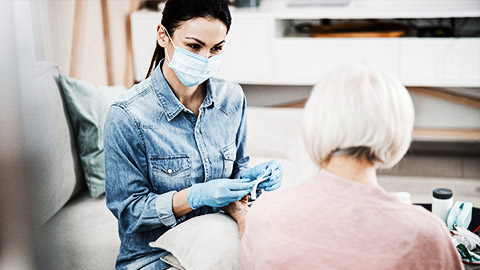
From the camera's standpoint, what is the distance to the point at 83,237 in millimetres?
1604

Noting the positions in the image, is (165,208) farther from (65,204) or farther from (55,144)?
(65,204)

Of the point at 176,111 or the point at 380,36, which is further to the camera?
the point at 380,36

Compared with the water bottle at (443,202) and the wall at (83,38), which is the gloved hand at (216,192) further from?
the wall at (83,38)

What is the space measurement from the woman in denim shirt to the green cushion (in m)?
0.49

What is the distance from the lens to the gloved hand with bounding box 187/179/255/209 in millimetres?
1183

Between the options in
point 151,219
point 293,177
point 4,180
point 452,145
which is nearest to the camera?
point 4,180

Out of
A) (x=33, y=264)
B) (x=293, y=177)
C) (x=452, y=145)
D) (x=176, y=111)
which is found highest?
(x=176, y=111)

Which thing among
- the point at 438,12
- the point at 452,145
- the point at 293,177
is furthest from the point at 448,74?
the point at 293,177

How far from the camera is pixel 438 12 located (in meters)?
2.90

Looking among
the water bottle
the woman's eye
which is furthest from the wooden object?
the water bottle

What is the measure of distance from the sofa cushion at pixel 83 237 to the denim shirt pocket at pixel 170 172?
0.37 metres

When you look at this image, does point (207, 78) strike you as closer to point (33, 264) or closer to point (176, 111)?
point (176, 111)

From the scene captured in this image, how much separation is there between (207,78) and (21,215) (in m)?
0.60

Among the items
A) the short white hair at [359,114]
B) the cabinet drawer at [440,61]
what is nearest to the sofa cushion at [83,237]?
the short white hair at [359,114]
